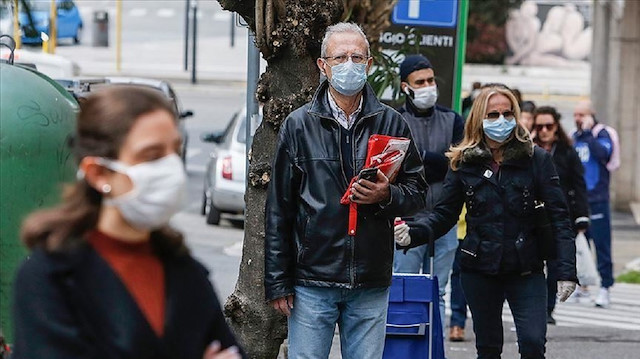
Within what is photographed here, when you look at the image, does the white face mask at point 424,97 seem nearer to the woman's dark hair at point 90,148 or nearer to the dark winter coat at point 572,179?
the dark winter coat at point 572,179

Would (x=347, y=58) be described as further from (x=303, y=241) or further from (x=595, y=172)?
(x=595, y=172)

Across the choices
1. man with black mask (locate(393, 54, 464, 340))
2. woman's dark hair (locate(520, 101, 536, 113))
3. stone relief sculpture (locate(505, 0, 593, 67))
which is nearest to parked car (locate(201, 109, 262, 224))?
woman's dark hair (locate(520, 101, 536, 113))

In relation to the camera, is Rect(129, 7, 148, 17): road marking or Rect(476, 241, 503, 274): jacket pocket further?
Rect(129, 7, 148, 17): road marking

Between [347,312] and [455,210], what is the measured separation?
1.67 metres

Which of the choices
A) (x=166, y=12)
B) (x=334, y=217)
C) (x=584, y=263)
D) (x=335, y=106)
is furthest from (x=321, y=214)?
(x=166, y=12)

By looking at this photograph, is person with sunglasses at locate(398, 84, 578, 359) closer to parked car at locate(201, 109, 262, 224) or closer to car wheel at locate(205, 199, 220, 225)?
parked car at locate(201, 109, 262, 224)

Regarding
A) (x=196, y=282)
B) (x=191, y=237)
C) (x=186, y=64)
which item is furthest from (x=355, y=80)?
(x=186, y=64)

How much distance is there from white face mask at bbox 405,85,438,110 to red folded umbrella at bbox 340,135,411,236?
10.2 ft

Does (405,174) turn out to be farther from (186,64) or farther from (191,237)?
(186,64)

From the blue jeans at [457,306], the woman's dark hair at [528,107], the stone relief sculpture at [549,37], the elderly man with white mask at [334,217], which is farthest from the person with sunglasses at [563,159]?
the stone relief sculpture at [549,37]

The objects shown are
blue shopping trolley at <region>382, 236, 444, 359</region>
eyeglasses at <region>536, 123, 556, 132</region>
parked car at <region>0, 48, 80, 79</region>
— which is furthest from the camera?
parked car at <region>0, 48, 80, 79</region>

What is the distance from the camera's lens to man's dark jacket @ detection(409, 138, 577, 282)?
6.85 m

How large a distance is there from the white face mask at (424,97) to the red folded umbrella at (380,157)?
310 centimetres

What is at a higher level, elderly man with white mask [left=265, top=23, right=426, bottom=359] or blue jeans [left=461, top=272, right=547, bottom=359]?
elderly man with white mask [left=265, top=23, right=426, bottom=359]
